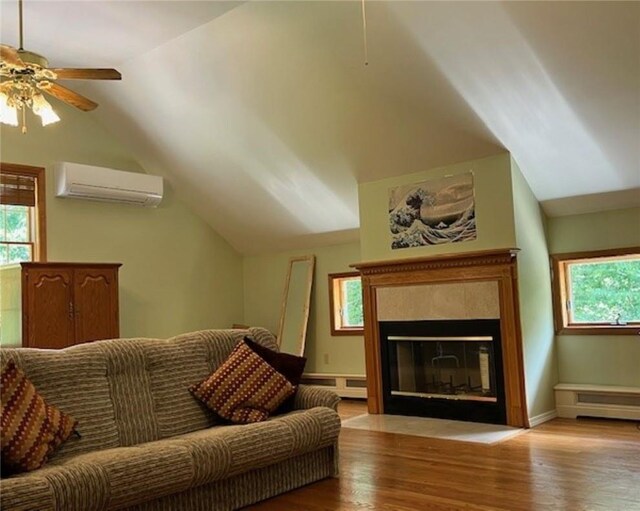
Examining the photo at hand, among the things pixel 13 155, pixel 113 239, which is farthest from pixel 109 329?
pixel 13 155

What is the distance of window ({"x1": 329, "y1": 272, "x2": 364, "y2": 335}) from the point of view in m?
7.18

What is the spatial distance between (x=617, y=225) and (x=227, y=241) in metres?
4.70

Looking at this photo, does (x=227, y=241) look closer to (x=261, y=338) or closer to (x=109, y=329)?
(x=109, y=329)

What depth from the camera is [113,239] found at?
6812 mm

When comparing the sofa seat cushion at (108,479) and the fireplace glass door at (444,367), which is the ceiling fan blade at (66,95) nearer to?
the sofa seat cushion at (108,479)

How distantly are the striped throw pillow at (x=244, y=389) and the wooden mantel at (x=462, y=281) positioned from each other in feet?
7.05

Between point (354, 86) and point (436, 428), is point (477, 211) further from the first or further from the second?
point (436, 428)

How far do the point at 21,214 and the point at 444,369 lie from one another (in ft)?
14.5

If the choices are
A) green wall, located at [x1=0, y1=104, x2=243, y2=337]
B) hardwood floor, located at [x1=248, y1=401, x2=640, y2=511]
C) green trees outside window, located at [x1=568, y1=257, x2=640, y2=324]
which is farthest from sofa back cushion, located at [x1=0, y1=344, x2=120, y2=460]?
green trees outside window, located at [x1=568, y1=257, x2=640, y2=324]

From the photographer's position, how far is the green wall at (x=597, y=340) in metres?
5.21

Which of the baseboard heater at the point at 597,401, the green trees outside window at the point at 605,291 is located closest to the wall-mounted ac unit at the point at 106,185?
the green trees outside window at the point at 605,291

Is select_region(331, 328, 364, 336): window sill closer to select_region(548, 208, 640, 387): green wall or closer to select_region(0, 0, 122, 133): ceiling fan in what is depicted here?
select_region(548, 208, 640, 387): green wall

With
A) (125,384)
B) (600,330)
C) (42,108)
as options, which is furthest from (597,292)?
(42,108)

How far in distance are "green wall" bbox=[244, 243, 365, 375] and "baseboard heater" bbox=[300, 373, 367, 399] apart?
0.08m
